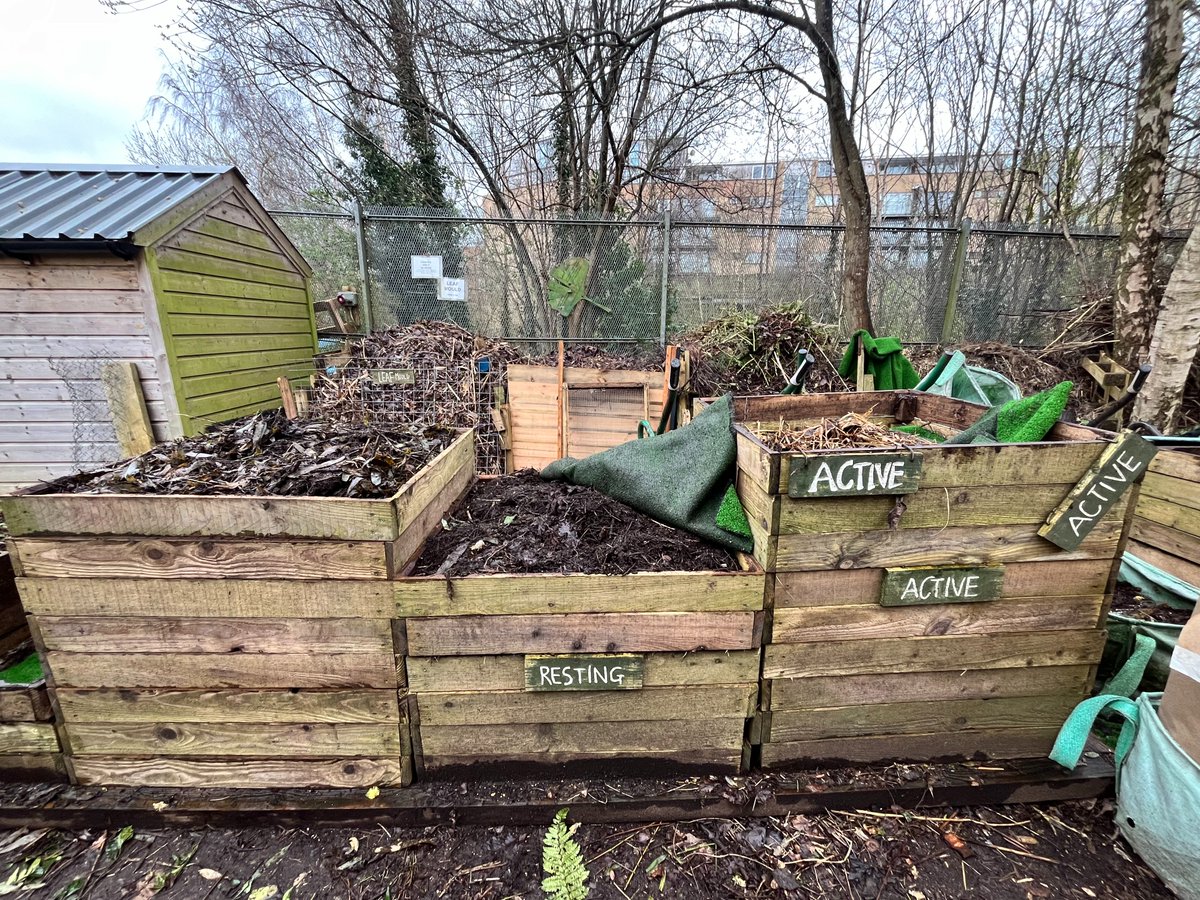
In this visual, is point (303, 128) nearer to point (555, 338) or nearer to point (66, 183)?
point (66, 183)

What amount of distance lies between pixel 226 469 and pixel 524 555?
3.94 ft

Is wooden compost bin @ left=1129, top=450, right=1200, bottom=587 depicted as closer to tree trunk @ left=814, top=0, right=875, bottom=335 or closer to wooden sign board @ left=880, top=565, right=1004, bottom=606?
wooden sign board @ left=880, top=565, right=1004, bottom=606

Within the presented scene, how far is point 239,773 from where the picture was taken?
179 cm

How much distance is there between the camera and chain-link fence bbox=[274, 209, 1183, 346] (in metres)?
6.67

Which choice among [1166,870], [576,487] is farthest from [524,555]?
[1166,870]

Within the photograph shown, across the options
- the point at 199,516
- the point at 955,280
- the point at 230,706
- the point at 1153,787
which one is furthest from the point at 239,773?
the point at 955,280

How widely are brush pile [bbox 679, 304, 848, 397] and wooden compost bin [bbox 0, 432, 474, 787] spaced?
351 cm

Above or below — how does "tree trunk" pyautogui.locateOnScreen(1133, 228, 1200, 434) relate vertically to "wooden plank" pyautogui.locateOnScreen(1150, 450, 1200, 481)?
above

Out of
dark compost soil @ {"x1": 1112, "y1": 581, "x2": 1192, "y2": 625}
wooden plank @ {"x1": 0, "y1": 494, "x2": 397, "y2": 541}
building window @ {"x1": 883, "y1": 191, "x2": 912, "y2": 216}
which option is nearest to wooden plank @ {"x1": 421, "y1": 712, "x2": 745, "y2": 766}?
wooden plank @ {"x1": 0, "y1": 494, "x2": 397, "y2": 541}

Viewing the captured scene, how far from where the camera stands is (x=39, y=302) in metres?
3.89

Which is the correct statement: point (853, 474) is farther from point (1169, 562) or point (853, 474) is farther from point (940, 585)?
point (1169, 562)

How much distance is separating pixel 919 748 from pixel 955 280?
731 centimetres

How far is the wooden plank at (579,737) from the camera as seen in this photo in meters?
1.80

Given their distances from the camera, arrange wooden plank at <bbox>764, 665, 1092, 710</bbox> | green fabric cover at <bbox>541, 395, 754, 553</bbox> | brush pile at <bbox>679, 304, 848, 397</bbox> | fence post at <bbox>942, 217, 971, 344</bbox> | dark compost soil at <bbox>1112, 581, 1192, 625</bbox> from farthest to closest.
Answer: fence post at <bbox>942, 217, 971, 344</bbox> → brush pile at <bbox>679, 304, 848, 397</bbox> → dark compost soil at <bbox>1112, 581, 1192, 625</bbox> → green fabric cover at <bbox>541, 395, 754, 553</bbox> → wooden plank at <bbox>764, 665, 1092, 710</bbox>
